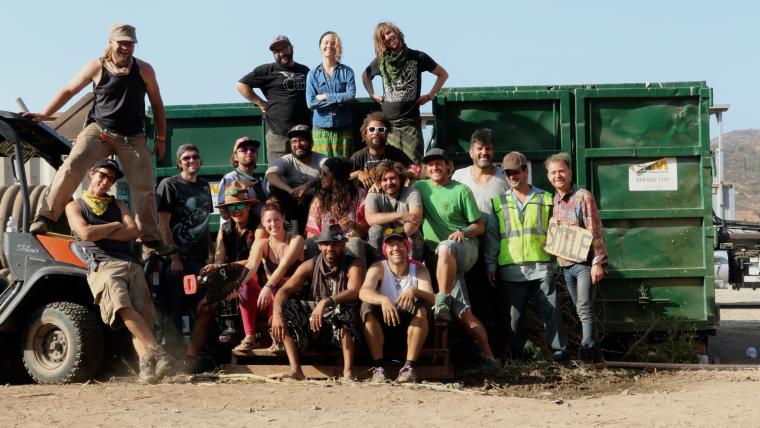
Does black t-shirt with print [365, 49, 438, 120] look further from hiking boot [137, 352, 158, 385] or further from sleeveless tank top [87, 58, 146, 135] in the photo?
hiking boot [137, 352, 158, 385]

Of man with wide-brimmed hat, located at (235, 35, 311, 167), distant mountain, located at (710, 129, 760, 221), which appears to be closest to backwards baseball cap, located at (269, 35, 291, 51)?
man with wide-brimmed hat, located at (235, 35, 311, 167)

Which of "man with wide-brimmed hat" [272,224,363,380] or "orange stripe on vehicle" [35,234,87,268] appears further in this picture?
"orange stripe on vehicle" [35,234,87,268]

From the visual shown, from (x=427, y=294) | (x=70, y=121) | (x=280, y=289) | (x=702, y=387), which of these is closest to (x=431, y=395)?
(x=427, y=294)

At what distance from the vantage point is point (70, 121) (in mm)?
14375

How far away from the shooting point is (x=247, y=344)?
30.4ft

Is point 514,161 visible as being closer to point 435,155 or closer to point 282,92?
point 435,155

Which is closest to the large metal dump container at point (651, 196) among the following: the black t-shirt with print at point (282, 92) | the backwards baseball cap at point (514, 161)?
the backwards baseball cap at point (514, 161)

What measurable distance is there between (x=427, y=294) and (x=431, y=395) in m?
1.08

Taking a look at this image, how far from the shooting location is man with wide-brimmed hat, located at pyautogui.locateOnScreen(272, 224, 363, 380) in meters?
8.92

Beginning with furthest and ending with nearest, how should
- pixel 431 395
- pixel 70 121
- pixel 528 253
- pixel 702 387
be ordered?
pixel 70 121 → pixel 528 253 → pixel 702 387 → pixel 431 395

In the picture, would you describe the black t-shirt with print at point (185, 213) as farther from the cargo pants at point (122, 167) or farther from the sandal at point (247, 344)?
the sandal at point (247, 344)

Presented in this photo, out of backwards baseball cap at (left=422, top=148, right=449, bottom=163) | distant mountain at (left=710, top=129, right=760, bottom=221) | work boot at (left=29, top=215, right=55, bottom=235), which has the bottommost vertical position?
work boot at (left=29, top=215, right=55, bottom=235)

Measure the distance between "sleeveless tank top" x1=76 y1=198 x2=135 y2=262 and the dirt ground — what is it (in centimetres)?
104

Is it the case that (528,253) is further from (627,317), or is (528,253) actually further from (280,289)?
(280,289)
